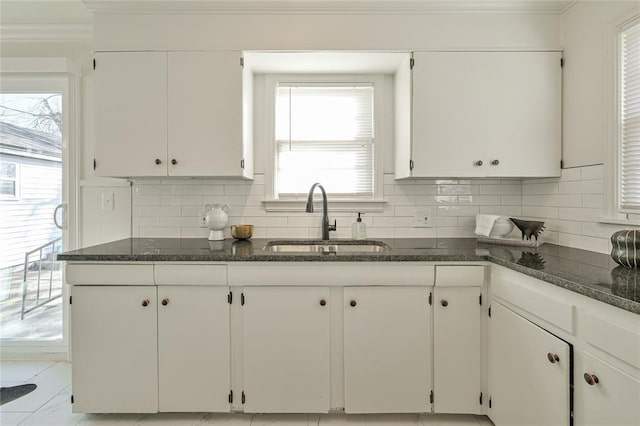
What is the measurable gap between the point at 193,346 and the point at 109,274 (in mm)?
588

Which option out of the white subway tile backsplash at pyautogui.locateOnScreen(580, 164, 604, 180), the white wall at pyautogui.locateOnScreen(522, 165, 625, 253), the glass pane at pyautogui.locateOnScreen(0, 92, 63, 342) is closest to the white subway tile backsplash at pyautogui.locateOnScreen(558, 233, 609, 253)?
the white wall at pyautogui.locateOnScreen(522, 165, 625, 253)

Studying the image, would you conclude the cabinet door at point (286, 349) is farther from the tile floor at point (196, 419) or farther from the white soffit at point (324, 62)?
the white soffit at point (324, 62)

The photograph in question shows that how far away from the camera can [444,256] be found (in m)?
1.82

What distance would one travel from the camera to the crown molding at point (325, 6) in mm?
2078

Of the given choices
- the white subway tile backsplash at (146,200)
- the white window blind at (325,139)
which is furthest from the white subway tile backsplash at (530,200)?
the white subway tile backsplash at (146,200)

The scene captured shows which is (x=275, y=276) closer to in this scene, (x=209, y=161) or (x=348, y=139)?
(x=209, y=161)

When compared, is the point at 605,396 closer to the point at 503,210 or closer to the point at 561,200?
the point at 561,200

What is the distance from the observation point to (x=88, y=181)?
8.45ft

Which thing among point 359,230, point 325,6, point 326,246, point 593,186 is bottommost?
point 326,246

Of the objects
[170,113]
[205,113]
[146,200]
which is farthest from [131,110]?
[146,200]

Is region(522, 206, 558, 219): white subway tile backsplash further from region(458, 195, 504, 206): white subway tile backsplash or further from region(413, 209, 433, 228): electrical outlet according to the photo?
region(413, 209, 433, 228): electrical outlet

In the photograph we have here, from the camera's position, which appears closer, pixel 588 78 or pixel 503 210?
pixel 588 78

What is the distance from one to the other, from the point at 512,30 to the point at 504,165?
2.72 ft

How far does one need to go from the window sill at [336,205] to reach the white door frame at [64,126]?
58.0 inches
